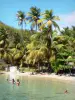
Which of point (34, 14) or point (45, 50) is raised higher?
point (34, 14)

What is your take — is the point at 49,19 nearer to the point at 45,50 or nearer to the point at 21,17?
the point at 45,50

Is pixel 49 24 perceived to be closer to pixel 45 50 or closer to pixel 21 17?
pixel 45 50

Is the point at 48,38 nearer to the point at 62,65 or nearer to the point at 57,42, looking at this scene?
the point at 57,42

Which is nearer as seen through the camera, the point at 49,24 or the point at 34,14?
the point at 49,24

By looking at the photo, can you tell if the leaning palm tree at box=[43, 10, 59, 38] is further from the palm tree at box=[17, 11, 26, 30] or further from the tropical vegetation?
the palm tree at box=[17, 11, 26, 30]

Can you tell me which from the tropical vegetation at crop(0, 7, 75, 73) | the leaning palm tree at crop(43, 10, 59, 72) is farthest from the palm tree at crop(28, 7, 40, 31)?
the leaning palm tree at crop(43, 10, 59, 72)

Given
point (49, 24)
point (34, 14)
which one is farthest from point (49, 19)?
point (34, 14)

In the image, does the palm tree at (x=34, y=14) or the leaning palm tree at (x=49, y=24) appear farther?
the palm tree at (x=34, y=14)

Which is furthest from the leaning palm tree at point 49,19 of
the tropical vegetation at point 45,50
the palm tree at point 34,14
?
the palm tree at point 34,14

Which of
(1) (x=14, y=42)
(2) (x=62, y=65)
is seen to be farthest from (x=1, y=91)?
(1) (x=14, y=42)

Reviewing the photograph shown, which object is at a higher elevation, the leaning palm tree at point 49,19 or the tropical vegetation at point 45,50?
the leaning palm tree at point 49,19

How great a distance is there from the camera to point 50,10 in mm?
55562

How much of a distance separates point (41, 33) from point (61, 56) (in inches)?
268

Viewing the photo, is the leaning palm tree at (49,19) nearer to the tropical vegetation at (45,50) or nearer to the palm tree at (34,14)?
the tropical vegetation at (45,50)
